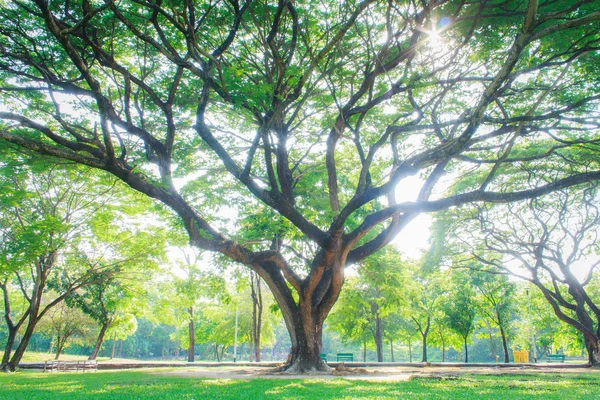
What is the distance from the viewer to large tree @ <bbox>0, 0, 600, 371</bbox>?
8.47 metres

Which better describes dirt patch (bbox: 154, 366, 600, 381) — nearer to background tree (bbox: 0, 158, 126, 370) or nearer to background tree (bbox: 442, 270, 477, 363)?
background tree (bbox: 0, 158, 126, 370)

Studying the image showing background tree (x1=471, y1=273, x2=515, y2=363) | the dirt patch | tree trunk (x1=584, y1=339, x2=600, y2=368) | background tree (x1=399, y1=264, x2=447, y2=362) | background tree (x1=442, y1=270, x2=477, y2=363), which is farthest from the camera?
background tree (x1=399, y1=264, x2=447, y2=362)

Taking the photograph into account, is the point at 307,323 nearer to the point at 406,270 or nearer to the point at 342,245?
the point at 342,245

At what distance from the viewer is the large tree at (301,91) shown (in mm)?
8469

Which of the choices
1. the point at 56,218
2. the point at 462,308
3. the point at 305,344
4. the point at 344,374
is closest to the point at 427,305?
the point at 462,308

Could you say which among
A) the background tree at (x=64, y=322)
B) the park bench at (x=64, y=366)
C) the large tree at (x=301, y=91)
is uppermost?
the large tree at (x=301, y=91)

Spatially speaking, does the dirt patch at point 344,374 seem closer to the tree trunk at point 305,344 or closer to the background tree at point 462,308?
the tree trunk at point 305,344

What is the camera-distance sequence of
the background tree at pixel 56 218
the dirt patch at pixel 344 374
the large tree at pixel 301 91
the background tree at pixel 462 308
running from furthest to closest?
the background tree at pixel 462 308 < the background tree at pixel 56 218 < the dirt patch at pixel 344 374 < the large tree at pixel 301 91

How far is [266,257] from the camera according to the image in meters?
12.5

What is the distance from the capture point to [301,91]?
11336 mm

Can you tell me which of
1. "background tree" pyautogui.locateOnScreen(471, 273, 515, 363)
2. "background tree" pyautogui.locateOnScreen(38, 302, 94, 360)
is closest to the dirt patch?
"background tree" pyautogui.locateOnScreen(471, 273, 515, 363)

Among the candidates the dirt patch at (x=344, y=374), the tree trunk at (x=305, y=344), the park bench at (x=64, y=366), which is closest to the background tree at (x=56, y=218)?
the park bench at (x=64, y=366)

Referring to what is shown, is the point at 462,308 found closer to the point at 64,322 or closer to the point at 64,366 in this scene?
the point at 64,366

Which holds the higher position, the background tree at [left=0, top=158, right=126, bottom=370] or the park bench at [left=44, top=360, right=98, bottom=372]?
the background tree at [left=0, top=158, right=126, bottom=370]
